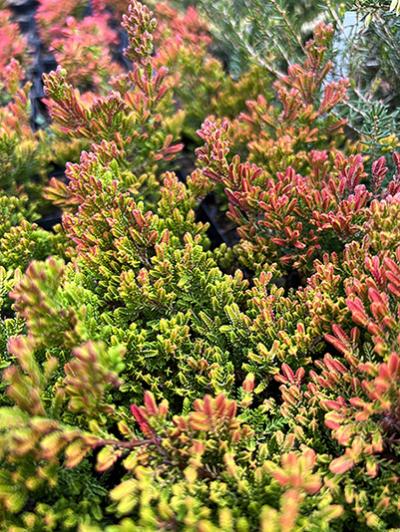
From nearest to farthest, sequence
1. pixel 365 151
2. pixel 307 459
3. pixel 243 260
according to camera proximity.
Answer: pixel 307 459 < pixel 243 260 < pixel 365 151

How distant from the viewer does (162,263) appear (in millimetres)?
1909

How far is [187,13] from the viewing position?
375cm

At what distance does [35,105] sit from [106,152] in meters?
1.72

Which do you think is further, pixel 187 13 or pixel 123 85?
pixel 187 13

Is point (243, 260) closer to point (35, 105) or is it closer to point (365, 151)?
point (365, 151)

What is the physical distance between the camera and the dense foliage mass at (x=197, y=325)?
1.35m

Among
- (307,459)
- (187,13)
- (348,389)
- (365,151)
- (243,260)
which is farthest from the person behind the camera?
(187,13)

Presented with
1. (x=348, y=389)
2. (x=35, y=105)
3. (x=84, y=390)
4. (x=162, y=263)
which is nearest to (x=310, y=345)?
(x=348, y=389)

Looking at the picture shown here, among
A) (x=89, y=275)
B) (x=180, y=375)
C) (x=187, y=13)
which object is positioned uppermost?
(x=187, y=13)

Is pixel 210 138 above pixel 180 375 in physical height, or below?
above

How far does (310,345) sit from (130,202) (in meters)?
0.85

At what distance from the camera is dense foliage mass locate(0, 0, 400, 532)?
4.42 feet

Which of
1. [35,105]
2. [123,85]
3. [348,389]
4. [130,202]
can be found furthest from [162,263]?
[35,105]

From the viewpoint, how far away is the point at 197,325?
192 cm
